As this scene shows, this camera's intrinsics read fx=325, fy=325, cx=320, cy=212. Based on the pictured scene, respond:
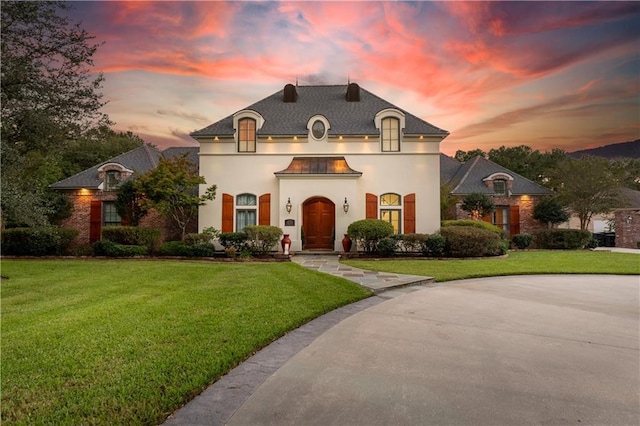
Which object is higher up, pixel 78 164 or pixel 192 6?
pixel 192 6

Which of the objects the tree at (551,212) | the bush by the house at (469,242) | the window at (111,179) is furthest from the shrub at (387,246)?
the window at (111,179)

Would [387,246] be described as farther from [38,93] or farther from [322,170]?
[38,93]

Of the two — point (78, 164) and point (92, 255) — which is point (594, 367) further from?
point (78, 164)

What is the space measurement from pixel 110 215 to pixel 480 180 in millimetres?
23047

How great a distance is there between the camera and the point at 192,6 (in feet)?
38.6

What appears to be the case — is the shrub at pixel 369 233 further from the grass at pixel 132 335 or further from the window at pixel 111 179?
the window at pixel 111 179

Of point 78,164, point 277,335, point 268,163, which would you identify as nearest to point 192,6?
point 268,163

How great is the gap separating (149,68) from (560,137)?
18816 mm

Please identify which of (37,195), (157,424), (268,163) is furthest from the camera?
(268,163)

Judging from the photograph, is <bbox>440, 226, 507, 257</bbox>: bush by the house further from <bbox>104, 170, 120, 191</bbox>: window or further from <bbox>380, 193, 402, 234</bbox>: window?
<bbox>104, 170, 120, 191</bbox>: window

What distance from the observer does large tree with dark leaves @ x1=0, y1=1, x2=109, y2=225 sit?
7660 mm

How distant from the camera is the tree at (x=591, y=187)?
18.9 metres

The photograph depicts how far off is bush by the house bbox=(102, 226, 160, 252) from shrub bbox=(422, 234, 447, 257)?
1197cm

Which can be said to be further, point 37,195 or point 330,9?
point 330,9
